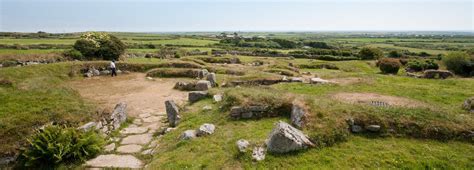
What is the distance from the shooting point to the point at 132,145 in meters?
10.0

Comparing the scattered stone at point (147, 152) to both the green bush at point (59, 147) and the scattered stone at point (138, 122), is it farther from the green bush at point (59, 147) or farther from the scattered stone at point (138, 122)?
the scattered stone at point (138, 122)

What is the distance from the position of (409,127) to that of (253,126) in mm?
Result: 4804

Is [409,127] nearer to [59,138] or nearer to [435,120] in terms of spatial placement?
[435,120]

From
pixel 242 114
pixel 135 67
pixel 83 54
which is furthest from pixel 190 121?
pixel 83 54

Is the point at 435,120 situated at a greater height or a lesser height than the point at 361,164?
greater

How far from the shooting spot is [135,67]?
2641cm

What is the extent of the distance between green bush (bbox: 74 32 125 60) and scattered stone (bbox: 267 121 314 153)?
981 inches

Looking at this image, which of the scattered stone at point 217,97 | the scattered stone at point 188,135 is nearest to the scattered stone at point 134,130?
the scattered stone at point 188,135

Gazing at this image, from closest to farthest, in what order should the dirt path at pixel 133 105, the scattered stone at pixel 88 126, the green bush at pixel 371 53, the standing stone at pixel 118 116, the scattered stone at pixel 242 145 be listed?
the scattered stone at pixel 242 145
the dirt path at pixel 133 105
the scattered stone at pixel 88 126
the standing stone at pixel 118 116
the green bush at pixel 371 53

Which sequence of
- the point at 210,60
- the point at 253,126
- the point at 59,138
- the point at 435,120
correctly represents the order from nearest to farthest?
the point at 59,138
the point at 435,120
the point at 253,126
the point at 210,60

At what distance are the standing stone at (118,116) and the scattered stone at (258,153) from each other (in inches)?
232

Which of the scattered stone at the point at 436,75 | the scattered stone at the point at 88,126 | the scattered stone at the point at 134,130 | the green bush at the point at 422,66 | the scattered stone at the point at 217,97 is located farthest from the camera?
the green bush at the point at 422,66

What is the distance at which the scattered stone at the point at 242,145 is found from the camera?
8.11 metres

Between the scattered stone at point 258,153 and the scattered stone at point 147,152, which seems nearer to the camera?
the scattered stone at point 258,153
